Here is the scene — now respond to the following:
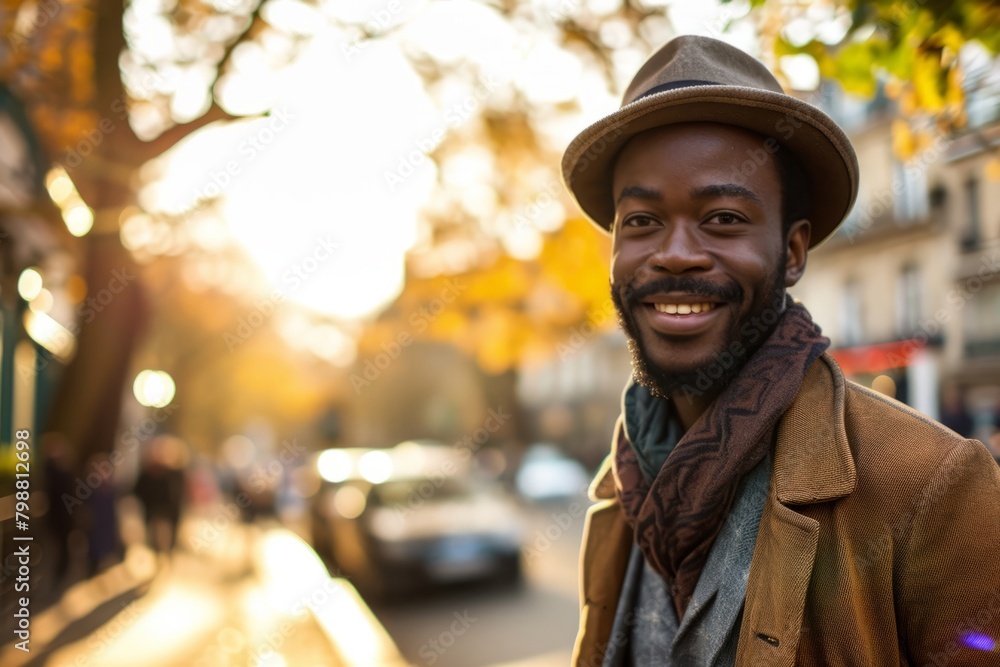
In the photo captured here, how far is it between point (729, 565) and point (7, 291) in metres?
11.0

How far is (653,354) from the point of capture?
1.84 m

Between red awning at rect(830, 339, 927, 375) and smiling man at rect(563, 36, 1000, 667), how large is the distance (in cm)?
2638

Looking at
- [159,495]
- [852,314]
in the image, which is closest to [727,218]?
[159,495]

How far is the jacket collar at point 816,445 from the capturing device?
1.56 m

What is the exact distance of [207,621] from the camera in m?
9.48

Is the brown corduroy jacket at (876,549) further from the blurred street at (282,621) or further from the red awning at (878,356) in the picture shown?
the red awning at (878,356)

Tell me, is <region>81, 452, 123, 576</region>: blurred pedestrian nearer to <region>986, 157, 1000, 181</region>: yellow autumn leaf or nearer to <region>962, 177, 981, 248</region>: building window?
<region>986, 157, 1000, 181</region>: yellow autumn leaf

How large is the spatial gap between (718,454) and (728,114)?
75cm

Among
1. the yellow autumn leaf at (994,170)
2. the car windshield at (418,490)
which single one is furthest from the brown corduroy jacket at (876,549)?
the car windshield at (418,490)

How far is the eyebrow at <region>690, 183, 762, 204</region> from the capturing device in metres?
1.75

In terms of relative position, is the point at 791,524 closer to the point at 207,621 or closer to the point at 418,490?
the point at 207,621

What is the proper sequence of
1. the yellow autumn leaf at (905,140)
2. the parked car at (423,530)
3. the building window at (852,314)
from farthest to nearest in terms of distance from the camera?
1. the building window at (852,314)
2. the parked car at (423,530)
3. the yellow autumn leaf at (905,140)

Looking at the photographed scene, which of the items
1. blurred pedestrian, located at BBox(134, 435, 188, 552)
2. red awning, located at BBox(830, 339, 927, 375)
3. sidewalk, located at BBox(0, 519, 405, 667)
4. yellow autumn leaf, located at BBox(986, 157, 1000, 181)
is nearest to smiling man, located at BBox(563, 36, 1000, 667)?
yellow autumn leaf, located at BBox(986, 157, 1000, 181)

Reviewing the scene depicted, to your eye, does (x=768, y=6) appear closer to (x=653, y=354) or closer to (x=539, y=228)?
(x=653, y=354)
